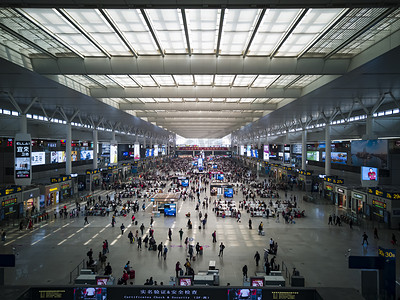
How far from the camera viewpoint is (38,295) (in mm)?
7426

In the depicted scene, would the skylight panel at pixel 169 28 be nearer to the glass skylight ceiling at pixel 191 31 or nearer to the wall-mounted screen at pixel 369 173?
the glass skylight ceiling at pixel 191 31

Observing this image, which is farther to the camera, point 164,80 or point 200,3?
point 164,80

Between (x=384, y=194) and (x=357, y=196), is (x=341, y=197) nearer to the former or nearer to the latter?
(x=357, y=196)

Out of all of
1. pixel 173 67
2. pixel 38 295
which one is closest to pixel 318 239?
pixel 173 67

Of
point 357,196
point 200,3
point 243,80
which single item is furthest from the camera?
point 357,196

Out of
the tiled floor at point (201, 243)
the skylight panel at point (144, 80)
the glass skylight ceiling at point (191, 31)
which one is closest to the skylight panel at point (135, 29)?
the glass skylight ceiling at point (191, 31)

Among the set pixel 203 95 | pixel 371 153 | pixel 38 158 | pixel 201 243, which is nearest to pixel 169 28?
pixel 203 95

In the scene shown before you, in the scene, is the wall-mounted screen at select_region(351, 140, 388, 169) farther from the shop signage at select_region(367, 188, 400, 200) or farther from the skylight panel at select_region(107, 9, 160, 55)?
the skylight panel at select_region(107, 9, 160, 55)

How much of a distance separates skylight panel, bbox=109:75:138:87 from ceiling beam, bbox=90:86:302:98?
3.12 ft

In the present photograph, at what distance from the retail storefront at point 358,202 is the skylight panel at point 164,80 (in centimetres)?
1966

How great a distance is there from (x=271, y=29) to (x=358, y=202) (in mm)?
20311

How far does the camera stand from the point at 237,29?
1108 centimetres

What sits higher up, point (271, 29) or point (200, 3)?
point (271, 29)

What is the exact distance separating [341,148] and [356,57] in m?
34.7
